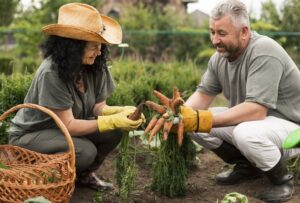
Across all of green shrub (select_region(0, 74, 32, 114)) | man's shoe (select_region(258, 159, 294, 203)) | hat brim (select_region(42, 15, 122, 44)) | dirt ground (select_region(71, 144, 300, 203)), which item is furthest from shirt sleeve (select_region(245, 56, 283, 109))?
green shrub (select_region(0, 74, 32, 114))

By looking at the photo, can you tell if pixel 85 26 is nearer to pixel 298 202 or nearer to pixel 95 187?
pixel 95 187

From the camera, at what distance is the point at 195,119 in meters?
3.34

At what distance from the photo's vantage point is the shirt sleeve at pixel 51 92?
3203mm

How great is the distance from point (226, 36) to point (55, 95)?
116cm

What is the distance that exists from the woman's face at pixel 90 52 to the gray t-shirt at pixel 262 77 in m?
0.95

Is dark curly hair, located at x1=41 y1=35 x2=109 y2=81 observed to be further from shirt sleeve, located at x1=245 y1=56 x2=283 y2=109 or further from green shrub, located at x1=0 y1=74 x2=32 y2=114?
green shrub, located at x1=0 y1=74 x2=32 y2=114

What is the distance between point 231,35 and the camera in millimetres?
3504

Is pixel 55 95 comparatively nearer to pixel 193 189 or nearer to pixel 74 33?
pixel 74 33

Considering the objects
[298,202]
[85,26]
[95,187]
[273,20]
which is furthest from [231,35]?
[273,20]

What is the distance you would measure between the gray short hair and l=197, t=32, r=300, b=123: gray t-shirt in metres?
0.19

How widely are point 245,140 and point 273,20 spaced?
440 inches

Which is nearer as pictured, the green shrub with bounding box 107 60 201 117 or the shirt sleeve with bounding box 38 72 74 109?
the shirt sleeve with bounding box 38 72 74 109

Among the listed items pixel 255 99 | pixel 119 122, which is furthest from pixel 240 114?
pixel 119 122

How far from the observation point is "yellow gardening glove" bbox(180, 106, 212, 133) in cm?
332
